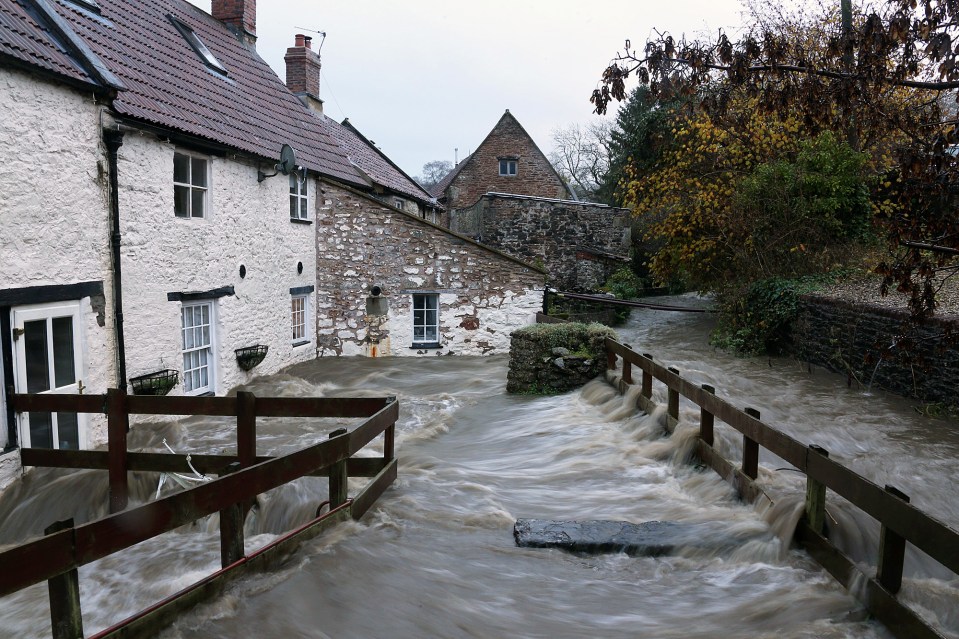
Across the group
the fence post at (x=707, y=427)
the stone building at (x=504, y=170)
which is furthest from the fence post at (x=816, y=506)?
the stone building at (x=504, y=170)

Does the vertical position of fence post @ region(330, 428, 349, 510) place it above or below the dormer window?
below

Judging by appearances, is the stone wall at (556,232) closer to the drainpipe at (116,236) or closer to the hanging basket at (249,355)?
the hanging basket at (249,355)

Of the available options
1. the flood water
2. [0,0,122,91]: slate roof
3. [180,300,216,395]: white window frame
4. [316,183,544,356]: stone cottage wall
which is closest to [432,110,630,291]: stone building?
[316,183,544,356]: stone cottage wall

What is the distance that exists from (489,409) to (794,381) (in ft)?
19.4

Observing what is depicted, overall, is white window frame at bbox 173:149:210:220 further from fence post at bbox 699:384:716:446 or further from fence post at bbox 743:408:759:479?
fence post at bbox 743:408:759:479

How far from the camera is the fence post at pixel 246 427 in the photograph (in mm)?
6445

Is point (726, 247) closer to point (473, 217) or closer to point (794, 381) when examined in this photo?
point (794, 381)

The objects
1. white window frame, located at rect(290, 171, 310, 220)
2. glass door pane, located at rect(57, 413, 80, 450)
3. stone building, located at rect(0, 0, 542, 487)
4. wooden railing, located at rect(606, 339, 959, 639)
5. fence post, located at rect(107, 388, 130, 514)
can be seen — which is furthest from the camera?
white window frame, located at rect(290, 171, 310, 220)

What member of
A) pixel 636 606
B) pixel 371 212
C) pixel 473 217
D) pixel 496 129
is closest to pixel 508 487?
pixel 636 606

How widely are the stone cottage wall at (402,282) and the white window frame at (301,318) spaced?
19.2 inches

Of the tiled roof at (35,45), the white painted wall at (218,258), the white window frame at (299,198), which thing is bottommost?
the white painted wall at (218,258)

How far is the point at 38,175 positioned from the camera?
818cm

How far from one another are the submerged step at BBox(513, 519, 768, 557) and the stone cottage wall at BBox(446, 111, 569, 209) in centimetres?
3128

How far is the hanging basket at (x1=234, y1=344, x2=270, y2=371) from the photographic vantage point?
43.5 feet
